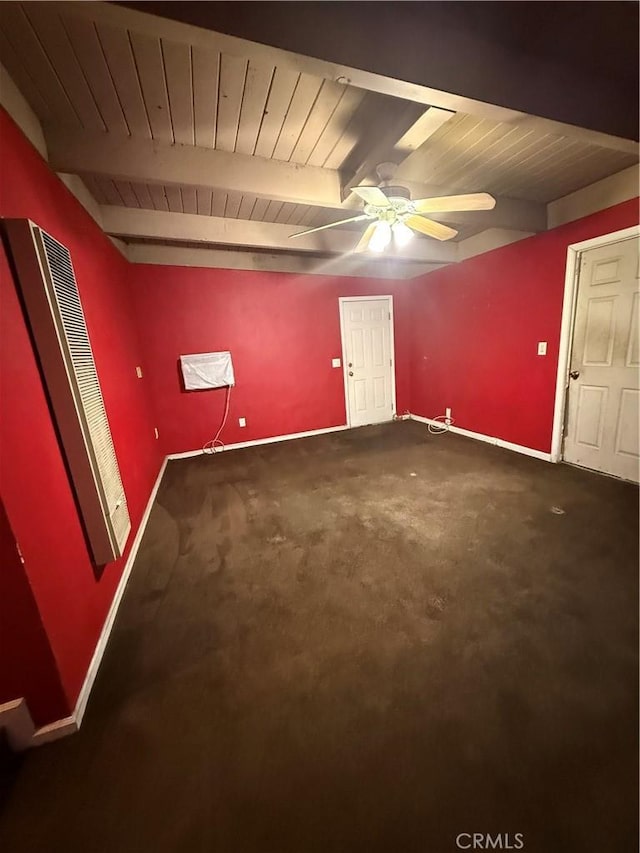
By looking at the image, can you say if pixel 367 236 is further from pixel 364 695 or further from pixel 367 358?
pixel 364 695

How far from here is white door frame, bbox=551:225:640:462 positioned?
2822 mm

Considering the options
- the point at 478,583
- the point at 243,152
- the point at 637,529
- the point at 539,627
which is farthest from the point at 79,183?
the point at 637,529

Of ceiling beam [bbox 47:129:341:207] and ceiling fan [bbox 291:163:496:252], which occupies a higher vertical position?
ceiling beam [bbox 47:129:341:207]

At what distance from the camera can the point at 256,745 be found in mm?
1219

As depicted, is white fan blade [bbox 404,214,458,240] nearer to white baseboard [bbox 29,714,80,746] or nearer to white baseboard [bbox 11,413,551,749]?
white baseboard [bbox 11,413,551,749]

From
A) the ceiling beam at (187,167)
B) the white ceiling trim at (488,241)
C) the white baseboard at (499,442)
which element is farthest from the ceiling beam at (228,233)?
the white baseboard at (499,442)

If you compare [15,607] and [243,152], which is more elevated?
[243,152]

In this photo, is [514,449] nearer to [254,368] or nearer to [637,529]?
[637,529]

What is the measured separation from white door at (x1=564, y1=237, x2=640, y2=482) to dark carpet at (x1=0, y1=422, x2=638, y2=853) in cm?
59

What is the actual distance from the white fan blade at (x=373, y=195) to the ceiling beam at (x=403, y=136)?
22 centimetres

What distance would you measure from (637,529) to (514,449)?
5.47 feet

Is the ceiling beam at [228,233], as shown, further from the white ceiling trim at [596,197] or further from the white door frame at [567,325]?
the white door frame at [567,325]

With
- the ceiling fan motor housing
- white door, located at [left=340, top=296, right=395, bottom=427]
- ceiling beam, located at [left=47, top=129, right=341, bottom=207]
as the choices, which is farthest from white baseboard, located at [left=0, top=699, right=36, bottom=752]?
white door, located at [left=340, top=296, right=395, bottom=427]

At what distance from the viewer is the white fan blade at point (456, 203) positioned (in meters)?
1.93
